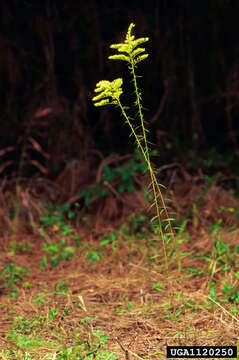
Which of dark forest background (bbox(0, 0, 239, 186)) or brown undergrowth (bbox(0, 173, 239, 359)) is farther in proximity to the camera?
dark forest background (bbox(0, 0, 239, 186))

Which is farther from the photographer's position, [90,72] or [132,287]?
[90,72]

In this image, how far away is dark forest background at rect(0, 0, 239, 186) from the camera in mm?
4332

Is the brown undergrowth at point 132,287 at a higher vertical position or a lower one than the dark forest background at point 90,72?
lower

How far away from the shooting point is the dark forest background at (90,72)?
4.33 metres

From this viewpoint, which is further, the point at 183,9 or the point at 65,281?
the point at 183,9

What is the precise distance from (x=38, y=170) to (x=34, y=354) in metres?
2.71

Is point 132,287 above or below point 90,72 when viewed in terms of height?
below

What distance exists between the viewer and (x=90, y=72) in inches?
174

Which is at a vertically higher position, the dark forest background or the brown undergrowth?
the dark forest background

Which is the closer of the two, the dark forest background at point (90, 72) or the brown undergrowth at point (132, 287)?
the brown undergrowth at point (132, 287)

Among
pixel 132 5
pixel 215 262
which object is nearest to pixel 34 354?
pixel 215 262

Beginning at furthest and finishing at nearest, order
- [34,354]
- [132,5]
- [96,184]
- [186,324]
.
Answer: [132,5] → [96,184] → [186,324] → [34,354]

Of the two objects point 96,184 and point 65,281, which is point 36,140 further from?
point 65,281

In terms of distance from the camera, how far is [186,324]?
6.84 feet
